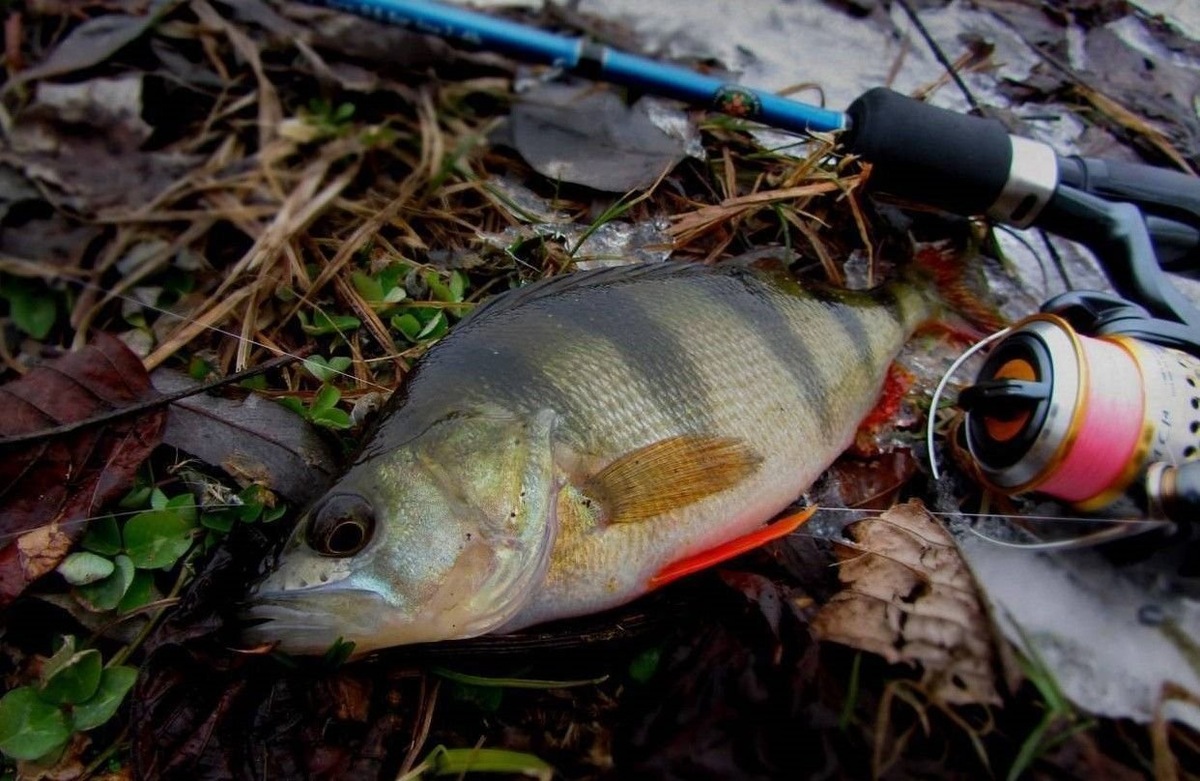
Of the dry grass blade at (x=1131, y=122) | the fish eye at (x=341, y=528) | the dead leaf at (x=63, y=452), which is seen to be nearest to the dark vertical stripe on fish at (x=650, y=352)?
the fish eye at (x=341, y=528)

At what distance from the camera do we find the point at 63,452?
5.10ft

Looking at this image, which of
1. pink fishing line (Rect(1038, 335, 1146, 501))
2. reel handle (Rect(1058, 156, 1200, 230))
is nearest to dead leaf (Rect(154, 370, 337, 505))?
pink fishing line (Rect(1038, 335, 1146, 501))

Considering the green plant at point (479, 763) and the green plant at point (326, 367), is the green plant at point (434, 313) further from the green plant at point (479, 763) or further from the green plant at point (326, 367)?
the green plant at point (479, 763)

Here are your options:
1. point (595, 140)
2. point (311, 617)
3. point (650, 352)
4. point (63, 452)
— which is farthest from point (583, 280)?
point (63, 452)

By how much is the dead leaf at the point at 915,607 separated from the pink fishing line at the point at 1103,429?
0.27 metres

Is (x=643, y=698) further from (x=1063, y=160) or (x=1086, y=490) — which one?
(x=1063, y=160)

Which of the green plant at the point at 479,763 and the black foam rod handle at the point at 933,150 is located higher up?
the black foam rod handle at the point at 933,150

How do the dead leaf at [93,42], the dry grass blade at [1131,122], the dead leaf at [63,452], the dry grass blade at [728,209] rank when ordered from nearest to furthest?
the dead leaf at [93,42] < the dead leaf at [63,452] < the dry grass blade at [728,209] < the dry grass blade at [1131,122]

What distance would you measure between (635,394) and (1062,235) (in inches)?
46.5

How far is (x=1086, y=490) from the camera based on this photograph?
1.52 metres

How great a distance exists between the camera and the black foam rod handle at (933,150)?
6.23 ft

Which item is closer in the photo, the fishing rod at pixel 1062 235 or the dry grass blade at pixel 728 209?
the fishing rod at pixel 1062 235

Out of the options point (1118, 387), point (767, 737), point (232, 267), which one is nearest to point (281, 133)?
point (232, 267)

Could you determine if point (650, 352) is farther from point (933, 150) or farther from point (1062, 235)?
point (1062, 235)
